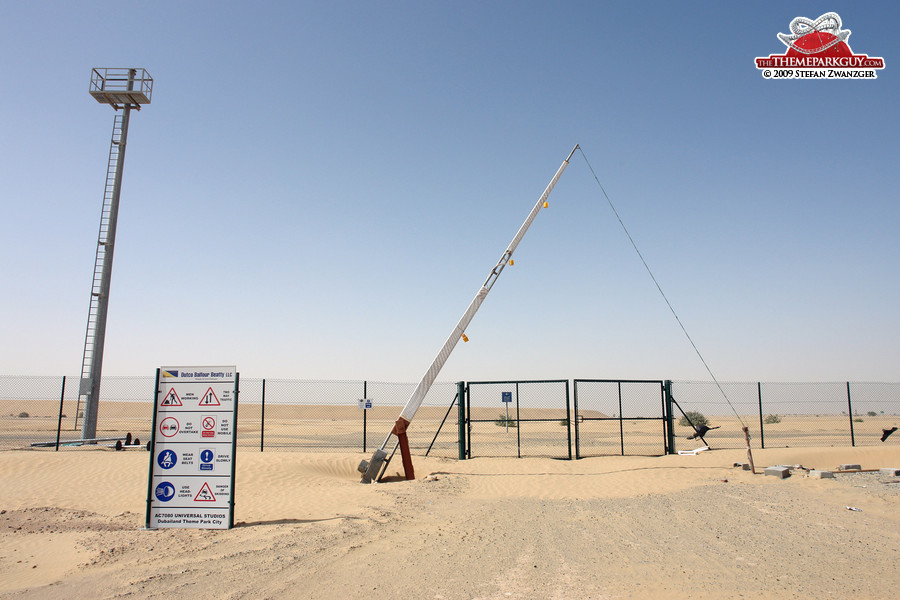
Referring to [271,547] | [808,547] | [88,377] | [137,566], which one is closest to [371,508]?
[271,547]

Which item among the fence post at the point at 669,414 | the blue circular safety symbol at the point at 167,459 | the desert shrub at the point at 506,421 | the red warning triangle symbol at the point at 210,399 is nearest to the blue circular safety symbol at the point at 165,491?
the blue circular safety symbol at the point at 167,459

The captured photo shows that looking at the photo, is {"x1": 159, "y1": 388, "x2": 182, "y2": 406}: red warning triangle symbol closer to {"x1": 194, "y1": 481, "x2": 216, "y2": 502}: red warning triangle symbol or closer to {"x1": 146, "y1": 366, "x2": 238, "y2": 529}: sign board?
{"x1": 146, "y1": 366, "x2": 238, "y2": 529}: sign board

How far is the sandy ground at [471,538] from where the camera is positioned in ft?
19.6

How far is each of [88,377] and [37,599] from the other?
18681 millimetres

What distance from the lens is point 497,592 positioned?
5.72 m

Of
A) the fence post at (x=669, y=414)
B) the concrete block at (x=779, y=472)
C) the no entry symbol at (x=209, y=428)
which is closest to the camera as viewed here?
the no entry symbol at (x=209, y=428)

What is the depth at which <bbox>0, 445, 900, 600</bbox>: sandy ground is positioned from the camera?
235 inches

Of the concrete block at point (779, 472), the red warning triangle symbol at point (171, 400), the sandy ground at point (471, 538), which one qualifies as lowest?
the sandy ground at point (471, 538)

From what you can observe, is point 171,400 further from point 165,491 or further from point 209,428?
point 165,491

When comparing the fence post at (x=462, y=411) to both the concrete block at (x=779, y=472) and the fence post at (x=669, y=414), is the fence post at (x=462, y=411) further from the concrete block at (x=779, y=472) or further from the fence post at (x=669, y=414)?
the concrete block at (x=779, y=472)

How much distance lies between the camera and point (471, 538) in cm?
802

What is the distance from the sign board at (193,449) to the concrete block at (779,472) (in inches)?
498

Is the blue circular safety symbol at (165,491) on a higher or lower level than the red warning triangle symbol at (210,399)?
lower

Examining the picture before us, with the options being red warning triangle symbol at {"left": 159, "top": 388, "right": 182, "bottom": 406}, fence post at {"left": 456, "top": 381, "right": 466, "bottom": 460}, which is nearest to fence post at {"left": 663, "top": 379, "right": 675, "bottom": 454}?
fence post at {"left": 456, "top": 381, "right": 466, "bottom": 460}
